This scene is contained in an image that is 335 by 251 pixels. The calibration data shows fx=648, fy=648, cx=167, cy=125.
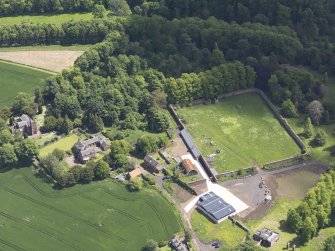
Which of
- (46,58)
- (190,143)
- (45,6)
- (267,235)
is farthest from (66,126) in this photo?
(45,6)

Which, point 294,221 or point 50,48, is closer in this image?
point 294,221

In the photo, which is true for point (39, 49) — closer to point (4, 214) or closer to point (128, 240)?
point (4, 214)

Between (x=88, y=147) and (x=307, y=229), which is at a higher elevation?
(x=88, y=147)

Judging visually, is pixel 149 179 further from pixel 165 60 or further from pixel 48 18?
pixel 48 18

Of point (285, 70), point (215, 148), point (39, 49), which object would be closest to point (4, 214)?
point (215, 148)

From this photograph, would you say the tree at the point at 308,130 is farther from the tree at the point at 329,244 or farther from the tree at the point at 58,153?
the tree at the point at 58,153

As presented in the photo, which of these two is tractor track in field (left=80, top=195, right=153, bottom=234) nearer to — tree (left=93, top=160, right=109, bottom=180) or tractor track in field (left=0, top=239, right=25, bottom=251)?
tree (left=93, top=160, right=109, bottom=180)
